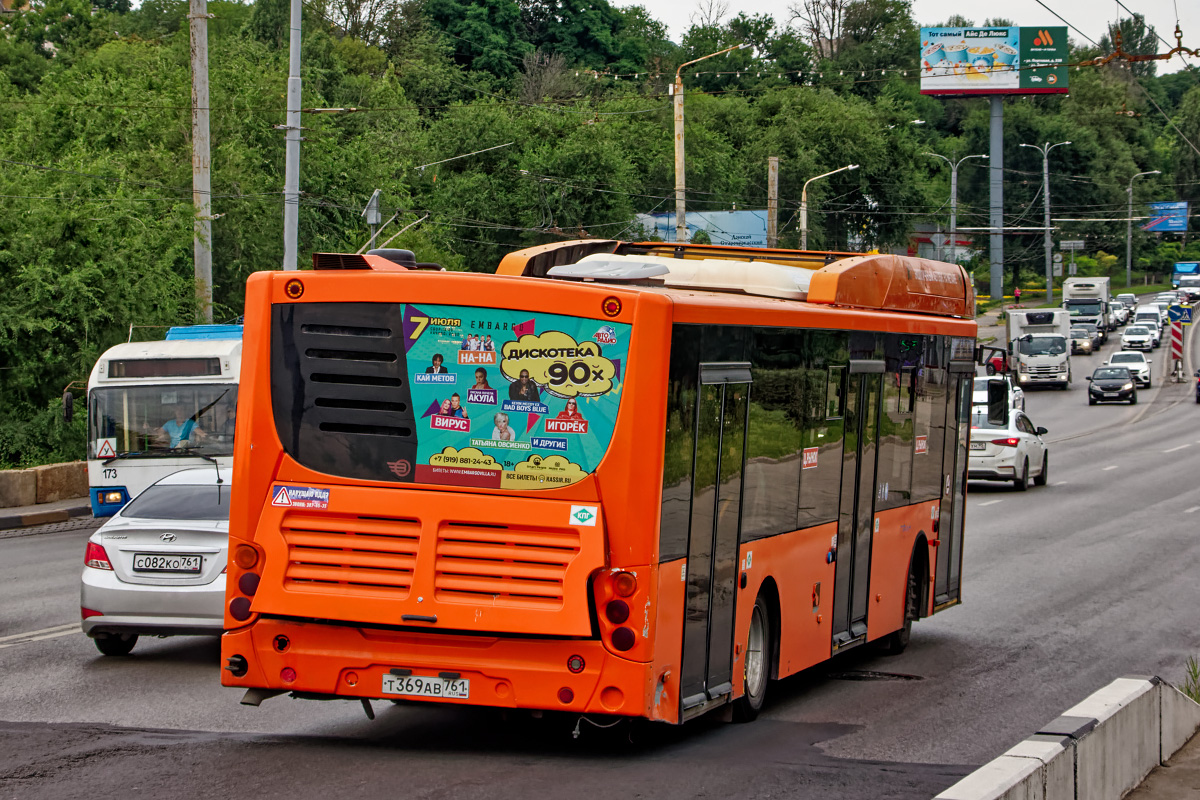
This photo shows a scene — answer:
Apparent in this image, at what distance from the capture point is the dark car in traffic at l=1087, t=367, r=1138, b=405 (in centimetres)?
5850

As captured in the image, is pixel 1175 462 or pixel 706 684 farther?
pixel 1175 462

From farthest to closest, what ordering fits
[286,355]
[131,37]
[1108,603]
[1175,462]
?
[131,37] < [1175,462] < [1108,603] < [286,355]

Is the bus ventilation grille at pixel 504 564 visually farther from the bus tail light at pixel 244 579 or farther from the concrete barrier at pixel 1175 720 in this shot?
the concrete barrier at pixel 1175 720

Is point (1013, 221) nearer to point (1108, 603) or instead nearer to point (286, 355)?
point (1108, 603)

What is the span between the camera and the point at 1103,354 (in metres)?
81.6

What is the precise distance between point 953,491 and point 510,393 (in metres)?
7.03

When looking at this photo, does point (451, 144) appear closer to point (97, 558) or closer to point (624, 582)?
point (97, 558)

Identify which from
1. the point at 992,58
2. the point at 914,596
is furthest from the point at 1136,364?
the point at 914,596

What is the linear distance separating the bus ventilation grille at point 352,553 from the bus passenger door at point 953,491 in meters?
6.87

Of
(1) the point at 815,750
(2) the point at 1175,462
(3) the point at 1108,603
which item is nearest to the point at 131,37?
(2) the point at 1175,462

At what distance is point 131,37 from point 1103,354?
5667cm

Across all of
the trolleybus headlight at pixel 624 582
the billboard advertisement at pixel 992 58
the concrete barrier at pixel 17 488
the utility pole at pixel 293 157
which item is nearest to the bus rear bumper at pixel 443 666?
the trolleybus headlight at pixel 624 582

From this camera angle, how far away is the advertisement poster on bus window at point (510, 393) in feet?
24.4

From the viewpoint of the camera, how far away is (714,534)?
8.23m
